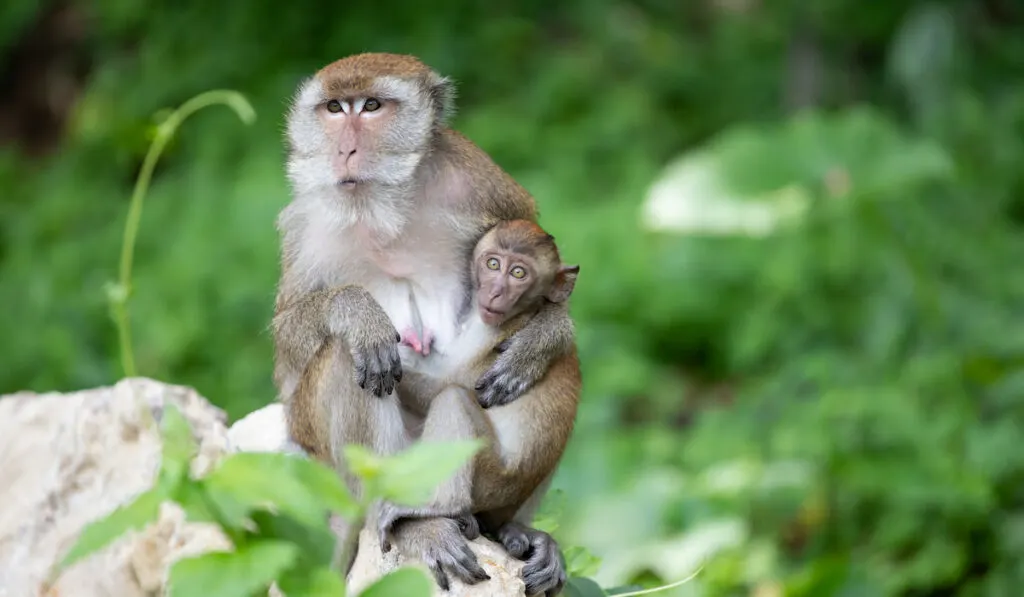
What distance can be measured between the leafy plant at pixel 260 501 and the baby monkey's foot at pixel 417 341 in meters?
1.51

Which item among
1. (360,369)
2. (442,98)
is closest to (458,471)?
(360,369)

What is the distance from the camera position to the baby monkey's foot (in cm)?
355

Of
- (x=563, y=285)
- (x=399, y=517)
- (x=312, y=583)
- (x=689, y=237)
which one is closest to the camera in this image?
(x=312, y=583)

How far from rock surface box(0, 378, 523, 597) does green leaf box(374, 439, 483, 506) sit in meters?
1.76

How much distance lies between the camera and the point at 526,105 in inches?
364

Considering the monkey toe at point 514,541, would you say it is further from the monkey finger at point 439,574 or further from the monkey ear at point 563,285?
the monkey ear at point 563,285

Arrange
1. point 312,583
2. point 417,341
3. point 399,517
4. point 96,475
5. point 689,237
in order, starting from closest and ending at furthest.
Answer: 1. point 312,583
2. point 399,517
3. point 417,341
4. point 96,475
5. point 689,237

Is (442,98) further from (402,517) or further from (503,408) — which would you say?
(402,517)

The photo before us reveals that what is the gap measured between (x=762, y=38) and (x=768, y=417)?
4.51 meters

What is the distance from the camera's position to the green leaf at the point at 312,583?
2.00 metres

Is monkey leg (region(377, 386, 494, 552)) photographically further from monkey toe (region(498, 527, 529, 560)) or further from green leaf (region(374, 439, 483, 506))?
green leaf (region(374, 439, 483, 506))

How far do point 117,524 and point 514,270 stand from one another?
5.46 ft

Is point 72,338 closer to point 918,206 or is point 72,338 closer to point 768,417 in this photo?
point 768,417

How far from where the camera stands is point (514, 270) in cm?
345
